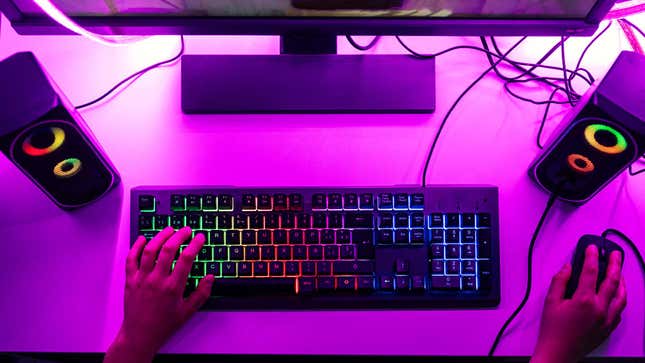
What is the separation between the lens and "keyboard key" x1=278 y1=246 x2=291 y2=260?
769 millimetres

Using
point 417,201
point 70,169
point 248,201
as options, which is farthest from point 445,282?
point 70,169

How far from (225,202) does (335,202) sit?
18 cm

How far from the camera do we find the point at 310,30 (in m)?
0.72

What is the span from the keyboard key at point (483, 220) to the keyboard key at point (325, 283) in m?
0.25

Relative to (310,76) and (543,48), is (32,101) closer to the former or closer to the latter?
(310,76)

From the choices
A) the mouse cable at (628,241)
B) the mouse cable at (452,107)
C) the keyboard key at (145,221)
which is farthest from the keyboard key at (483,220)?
the keyboard key at (145,221)

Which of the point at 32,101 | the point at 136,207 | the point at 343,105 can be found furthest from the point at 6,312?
the point at 343,105

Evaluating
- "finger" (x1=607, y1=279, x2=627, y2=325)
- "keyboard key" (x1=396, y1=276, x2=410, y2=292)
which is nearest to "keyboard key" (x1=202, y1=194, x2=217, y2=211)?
"keyboard key" (x1=396, y1=276, x2=410, y2=292)

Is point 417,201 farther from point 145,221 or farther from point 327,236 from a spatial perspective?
point 145,221

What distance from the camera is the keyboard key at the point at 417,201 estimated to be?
0.77m

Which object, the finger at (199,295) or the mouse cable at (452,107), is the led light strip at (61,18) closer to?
the finger at (199,295)

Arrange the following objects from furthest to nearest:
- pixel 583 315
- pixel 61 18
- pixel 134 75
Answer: pixel 134 75
pixel 583 315
pixel 61 18

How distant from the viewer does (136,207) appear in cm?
77

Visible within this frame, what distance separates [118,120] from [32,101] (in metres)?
0.22
